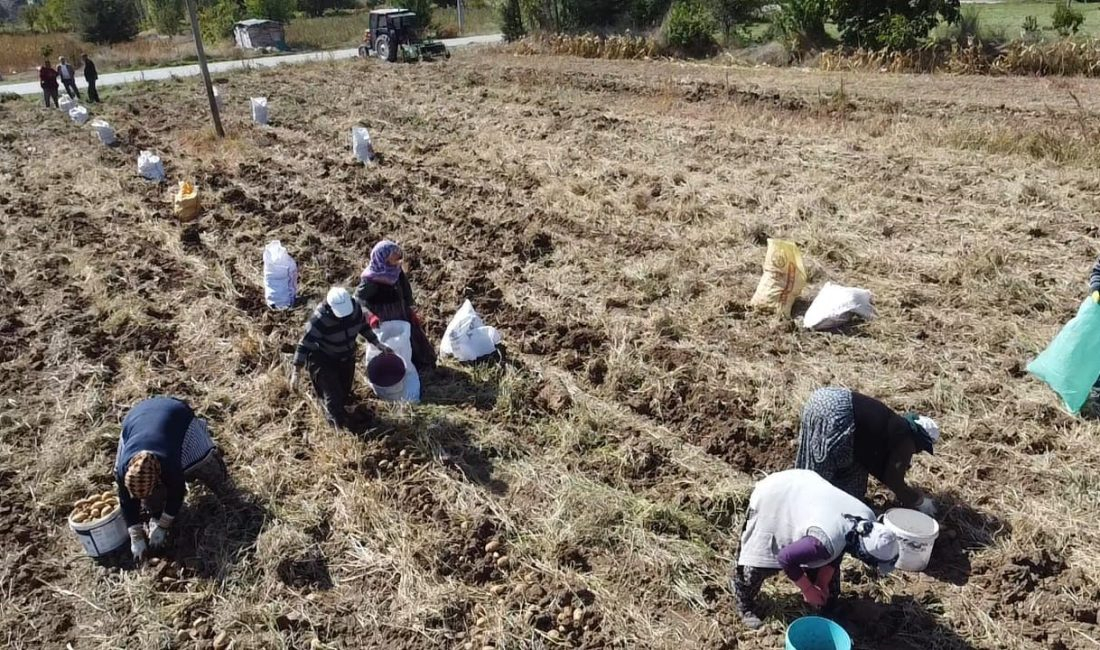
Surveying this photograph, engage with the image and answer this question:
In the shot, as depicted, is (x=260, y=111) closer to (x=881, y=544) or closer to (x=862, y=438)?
(x=862, y=438)

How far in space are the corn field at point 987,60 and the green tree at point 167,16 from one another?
30790 millimetres

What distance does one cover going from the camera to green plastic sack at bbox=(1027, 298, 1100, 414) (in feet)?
14.0

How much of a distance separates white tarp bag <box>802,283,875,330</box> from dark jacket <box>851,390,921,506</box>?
6.87 ft

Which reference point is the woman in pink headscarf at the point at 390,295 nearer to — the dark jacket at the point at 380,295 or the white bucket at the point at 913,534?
the dark jacket at the point at 380,295

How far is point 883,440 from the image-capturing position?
3377 mm

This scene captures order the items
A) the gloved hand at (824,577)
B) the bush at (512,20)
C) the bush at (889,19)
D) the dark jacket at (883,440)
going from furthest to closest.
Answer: the bush at (512,20)
the bush at (889,19)
the dark jacket at (883,440)
the gloved hand at (824,577)

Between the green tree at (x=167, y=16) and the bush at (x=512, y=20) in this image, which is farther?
the green tree at (x=167, y=16)

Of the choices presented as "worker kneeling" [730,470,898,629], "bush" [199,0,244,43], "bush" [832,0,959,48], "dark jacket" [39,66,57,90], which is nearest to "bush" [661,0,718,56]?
"bush" [832,0,959,48]

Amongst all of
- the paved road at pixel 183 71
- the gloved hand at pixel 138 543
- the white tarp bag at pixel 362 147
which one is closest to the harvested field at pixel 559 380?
the gloved hand at pixel 138 543

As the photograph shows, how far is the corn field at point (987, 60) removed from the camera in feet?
43.6

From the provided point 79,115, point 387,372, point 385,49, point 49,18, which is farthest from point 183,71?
point 49,18

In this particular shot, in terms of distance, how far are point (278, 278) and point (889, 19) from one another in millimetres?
14252

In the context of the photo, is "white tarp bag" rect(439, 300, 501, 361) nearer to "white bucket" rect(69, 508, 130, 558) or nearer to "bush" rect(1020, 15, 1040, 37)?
"white bucket" rect(69, 508, 130, 558)

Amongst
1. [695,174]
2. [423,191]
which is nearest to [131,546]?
[423,191]
